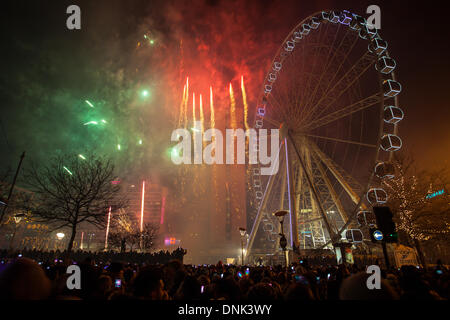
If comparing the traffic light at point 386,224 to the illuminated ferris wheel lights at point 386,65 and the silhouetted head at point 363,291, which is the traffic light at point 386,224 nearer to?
the silhouetted head at point 363,291

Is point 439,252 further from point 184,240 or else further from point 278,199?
Answer: point 184,240

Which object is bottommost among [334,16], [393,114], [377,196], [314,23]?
[377,196]

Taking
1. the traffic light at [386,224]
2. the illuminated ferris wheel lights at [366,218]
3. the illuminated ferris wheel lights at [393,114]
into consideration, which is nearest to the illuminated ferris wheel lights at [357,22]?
the illuminated ferris wheel lights at [393,114]

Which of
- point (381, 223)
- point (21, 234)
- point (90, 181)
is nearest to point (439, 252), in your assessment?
point (381, 223)

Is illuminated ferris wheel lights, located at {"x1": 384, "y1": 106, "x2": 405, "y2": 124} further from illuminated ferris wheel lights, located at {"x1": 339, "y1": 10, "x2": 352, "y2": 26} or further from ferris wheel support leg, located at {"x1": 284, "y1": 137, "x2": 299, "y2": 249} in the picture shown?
ferris wheel support leg, located at {"x1": 284, "y1": 137, "x2": 299, "y2": 249}

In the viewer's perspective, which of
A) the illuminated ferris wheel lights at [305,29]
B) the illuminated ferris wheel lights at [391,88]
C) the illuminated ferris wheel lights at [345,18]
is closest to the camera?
the illuminated ferris wheel lights at [391,88]

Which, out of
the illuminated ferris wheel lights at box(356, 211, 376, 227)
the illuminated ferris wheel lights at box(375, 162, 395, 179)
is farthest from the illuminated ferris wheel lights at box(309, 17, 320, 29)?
the illuminated ferris wheel lights at box(356, 211, 376, 227)

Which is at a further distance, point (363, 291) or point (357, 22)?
point (357, 22)

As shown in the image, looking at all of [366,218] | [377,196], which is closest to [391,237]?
[377,196]

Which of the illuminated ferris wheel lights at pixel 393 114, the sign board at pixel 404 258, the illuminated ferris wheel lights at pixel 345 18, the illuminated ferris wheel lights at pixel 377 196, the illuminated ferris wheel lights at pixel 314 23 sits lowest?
the sign board at pixel 404 258

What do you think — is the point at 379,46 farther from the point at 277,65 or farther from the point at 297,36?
the point at 277,65
